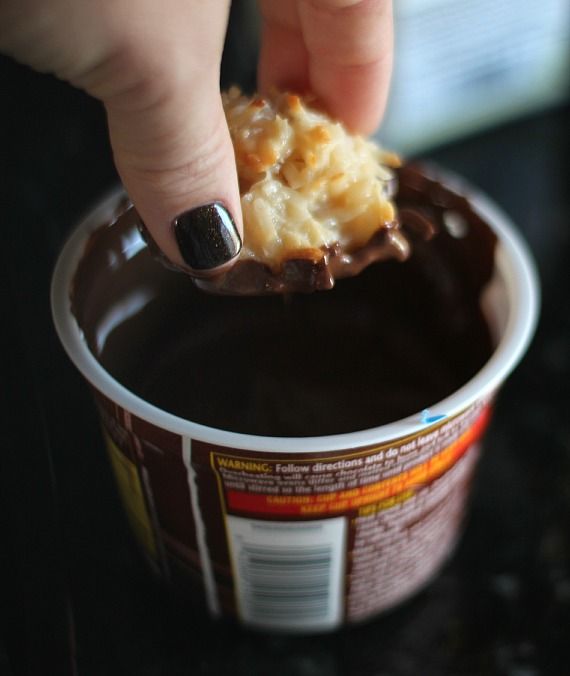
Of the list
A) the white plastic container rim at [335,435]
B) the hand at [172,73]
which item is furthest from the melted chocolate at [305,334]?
the hand at [172,73]

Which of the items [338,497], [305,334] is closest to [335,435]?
[338,497]

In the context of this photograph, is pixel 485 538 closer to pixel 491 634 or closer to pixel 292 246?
pixel 491 634

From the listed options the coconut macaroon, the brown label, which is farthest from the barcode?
the coconut macaroon

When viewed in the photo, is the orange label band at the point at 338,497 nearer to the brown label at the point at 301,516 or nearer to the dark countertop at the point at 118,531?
the brown label at the point at 301,516

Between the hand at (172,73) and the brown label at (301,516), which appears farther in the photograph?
the brown label at (301,516)

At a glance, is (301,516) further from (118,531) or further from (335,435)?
(118,531)

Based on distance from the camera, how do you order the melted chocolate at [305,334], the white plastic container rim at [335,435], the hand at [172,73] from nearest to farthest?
the hand at [172,73]
the white plastic container rim at [335,435]
the melted chocolate at [305,334]

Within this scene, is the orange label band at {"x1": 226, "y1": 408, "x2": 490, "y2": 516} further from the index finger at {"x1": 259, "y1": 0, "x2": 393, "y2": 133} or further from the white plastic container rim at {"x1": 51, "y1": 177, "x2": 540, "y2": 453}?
the index finger at {"x1": 259, "y1": 0, "x2": 393, "y2": 133}
